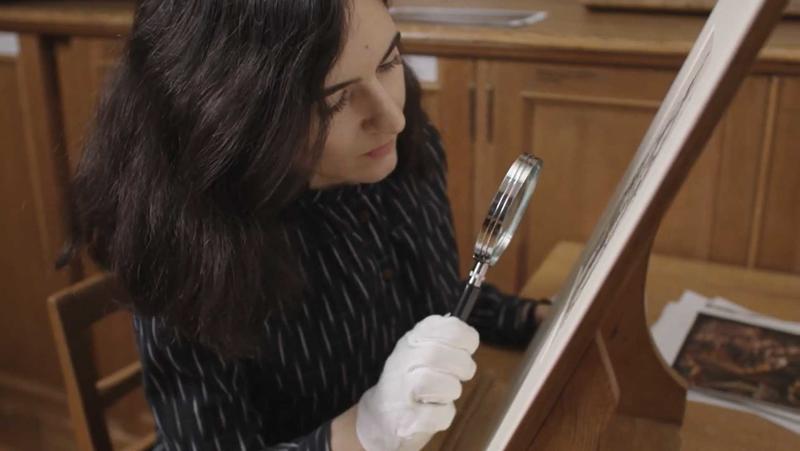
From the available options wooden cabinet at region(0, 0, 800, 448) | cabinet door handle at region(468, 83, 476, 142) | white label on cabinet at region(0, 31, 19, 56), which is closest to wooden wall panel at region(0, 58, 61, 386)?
white label on cabinet at region(0, 31, 19, 56)

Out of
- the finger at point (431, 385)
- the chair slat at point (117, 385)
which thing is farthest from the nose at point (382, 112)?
the chair slat at point (117, 385)

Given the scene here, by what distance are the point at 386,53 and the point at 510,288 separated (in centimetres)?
105

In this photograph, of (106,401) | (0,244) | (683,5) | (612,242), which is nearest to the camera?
(612,242)

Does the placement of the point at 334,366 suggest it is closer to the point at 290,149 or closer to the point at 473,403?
the point at 473,403

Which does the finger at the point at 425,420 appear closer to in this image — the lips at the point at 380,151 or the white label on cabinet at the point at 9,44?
the lips at the point at 380,151

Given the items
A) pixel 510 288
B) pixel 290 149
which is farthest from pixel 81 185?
pixel 510 288

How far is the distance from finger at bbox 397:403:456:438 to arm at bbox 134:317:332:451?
0.16 metres

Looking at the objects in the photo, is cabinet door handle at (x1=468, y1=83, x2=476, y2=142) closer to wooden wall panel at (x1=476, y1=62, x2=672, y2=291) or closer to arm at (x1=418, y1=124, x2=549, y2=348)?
wooden wall panel at (x1=476, y1=62, x2=672, y2=291)

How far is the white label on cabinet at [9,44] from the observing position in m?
2.01

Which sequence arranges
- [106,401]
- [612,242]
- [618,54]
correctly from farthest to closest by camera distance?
[618,54] → [106,401] → [612,242]

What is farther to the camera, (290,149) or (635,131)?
(635,131)

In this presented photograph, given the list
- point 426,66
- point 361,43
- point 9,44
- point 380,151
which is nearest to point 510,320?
point 380,151

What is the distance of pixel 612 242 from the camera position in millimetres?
482

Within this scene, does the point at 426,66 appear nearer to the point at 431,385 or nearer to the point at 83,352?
the point at 83,352
